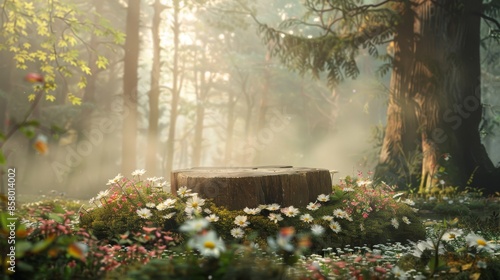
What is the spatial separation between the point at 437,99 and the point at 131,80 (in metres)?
8.63

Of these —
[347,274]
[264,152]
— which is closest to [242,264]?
[347,274]

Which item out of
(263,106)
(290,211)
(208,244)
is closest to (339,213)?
(290,211)

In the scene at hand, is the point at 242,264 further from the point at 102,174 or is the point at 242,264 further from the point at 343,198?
the point at 102,174

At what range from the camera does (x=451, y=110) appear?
10.9m

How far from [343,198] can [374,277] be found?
3.16m

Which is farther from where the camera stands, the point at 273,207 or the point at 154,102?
the point at 154,102

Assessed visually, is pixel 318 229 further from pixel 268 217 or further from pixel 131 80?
pixel 131 80

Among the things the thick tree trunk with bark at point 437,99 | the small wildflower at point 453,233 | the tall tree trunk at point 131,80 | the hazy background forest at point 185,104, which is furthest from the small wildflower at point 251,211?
the tall tree trunk at point 131,80

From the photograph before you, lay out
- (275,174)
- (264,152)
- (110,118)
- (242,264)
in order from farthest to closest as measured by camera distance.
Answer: (264,152) → (110,118) → (275,174) → (242,264)

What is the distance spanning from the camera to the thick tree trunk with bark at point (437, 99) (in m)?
10.6

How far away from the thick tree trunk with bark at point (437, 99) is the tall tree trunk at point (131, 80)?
738cm

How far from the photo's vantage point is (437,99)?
35.3 ft

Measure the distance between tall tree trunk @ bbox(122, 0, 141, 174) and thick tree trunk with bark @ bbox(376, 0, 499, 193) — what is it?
7383 millimetres

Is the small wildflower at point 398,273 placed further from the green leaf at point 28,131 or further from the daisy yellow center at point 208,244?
the green leaf at point 28,131
